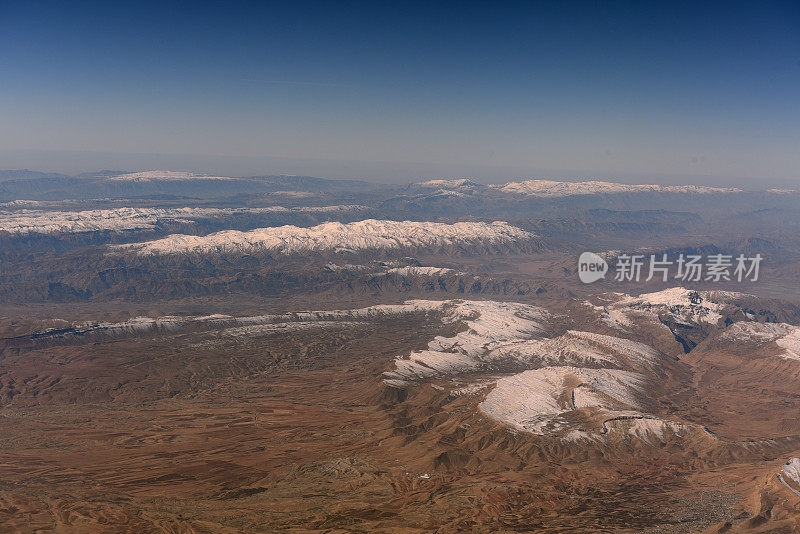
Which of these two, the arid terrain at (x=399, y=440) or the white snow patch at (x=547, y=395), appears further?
the white snow patch at (x=547, y=395)

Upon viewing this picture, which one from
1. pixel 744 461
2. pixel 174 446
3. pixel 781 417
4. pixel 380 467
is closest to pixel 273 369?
pixel 174 446

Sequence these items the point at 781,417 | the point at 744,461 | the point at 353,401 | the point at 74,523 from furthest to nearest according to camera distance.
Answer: the point at 353,401 → the point at 781,417 → the point at 744,461 → the point at 74,523

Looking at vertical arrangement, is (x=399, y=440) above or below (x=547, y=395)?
below

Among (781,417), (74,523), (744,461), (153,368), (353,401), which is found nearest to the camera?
(74,523)

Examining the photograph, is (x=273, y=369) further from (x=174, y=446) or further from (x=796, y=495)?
(x=796, y=495)

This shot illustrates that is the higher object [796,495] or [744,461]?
[796,495]

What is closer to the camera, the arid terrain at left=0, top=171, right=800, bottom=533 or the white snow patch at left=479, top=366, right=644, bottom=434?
the arid terrain at left=0, top=171, right=800, bottom=533

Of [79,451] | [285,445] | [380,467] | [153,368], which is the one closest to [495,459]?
[380,467]

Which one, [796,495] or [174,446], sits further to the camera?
[174,446]

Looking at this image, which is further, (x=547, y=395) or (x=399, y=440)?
(x=547, y=395)

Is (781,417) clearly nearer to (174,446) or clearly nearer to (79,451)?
(174,446)
